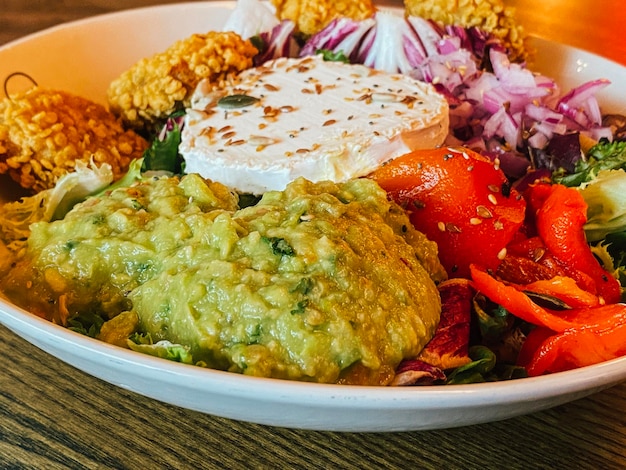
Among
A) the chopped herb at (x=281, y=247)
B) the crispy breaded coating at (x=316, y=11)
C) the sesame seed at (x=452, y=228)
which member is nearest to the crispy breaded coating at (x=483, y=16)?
the crispy breaded coating at (x=316, y=11)

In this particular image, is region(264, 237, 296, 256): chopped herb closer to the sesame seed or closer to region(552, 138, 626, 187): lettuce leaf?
the sesame seed

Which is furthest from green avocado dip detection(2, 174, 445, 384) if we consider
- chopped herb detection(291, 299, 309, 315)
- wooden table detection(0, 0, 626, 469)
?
wooden table detection(0, 0, 626, 469)

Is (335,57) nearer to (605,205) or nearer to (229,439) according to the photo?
(605,205)

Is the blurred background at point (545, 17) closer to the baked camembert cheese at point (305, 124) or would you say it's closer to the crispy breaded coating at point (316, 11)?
the crispy breaded coating at point (316, 11)

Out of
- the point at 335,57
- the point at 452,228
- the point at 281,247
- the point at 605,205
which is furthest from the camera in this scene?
the point at 335,57

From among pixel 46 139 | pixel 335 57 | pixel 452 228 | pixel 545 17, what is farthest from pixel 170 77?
pixel 545 17
